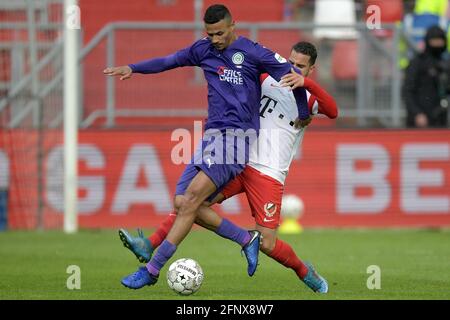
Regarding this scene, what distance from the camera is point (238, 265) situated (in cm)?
1257

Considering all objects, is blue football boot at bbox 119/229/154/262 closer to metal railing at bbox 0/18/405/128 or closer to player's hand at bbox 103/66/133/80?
player's hand at bbox 103/66/133/80

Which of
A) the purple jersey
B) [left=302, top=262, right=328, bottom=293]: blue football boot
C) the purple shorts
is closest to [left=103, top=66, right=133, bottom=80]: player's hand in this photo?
the purple jersey

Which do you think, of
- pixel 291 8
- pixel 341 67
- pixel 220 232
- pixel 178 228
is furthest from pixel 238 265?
pixel 291 8

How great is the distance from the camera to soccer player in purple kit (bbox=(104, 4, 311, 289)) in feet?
31.3

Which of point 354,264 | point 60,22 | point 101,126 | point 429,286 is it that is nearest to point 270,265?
point 354,264

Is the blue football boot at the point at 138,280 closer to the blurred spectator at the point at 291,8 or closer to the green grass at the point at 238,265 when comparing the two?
the green grass at the point at 238,265

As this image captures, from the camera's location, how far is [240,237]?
9812mm

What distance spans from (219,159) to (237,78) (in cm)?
71

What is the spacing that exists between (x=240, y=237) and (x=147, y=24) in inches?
350

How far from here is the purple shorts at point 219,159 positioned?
9602mm

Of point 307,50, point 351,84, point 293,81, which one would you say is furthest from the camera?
point 351,84

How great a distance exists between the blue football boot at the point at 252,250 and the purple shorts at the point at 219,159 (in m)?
0.50

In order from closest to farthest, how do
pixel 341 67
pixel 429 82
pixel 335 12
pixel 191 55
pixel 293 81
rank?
pixel 293 81 < pixel 191 55 < pixel 429 82 < pixel 341 67 < pixel 335 12

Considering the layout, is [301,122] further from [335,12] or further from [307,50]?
[335,12]
